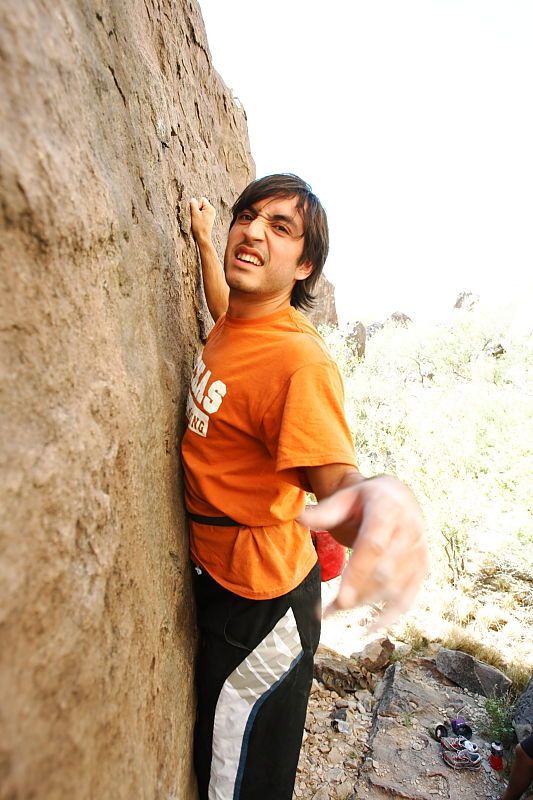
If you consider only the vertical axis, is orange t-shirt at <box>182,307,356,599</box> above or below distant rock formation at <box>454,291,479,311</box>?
below

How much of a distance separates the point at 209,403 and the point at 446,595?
6840mm

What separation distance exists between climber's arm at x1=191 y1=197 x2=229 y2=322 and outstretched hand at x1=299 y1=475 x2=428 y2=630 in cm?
178

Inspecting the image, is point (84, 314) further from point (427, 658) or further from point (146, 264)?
point (427, 658)

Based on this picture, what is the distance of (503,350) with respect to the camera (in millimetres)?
19875

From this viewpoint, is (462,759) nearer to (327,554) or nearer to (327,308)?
(327,554)

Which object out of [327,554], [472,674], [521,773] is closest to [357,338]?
[472,674]

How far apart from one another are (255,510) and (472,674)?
446 cm

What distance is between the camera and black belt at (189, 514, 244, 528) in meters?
1.70

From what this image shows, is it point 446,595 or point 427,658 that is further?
point 446,595

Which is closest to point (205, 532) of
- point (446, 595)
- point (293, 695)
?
point (293, 695)

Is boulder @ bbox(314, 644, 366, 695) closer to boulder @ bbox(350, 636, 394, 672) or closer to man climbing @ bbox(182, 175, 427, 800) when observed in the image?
boulder @ bbox(350, 636, 394, 672)

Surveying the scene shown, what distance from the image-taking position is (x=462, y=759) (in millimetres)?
3682

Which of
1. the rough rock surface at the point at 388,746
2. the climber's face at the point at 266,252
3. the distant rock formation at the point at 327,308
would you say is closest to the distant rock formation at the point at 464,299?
the distant rock formation at the point at 327,308

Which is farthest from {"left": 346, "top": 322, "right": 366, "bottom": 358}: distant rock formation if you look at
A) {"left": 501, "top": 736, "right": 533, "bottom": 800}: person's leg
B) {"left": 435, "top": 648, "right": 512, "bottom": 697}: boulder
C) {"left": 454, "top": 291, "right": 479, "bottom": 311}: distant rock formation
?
{"left": 501, "top": 736, "right": 533, "bottom": 800}: person's leg
